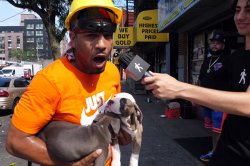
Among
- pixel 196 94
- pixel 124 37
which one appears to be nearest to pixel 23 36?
pixel 124 37

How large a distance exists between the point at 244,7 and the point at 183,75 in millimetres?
10907

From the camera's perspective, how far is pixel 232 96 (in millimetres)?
1927

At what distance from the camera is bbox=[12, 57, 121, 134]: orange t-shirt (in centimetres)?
205

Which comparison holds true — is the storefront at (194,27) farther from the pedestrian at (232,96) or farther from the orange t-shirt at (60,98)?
the orange t-shirt at (60,98)

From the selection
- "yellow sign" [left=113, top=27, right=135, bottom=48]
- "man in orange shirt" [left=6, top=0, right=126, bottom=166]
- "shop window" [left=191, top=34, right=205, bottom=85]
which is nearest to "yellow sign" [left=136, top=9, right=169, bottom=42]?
"shop window" [left=191, top=34, right=205, bottom=85]

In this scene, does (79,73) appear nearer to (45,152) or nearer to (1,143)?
(45,152)

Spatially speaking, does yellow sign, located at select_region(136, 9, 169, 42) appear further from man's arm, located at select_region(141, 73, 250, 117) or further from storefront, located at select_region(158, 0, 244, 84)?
man's arm, located at select_region(141, 73, 250, 117)

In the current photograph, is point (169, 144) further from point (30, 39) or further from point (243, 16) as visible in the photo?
point (30, 39)

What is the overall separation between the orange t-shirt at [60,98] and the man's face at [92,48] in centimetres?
10

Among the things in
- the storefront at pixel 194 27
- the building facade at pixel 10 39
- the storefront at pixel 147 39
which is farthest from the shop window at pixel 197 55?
the building facade at pixel 10 39

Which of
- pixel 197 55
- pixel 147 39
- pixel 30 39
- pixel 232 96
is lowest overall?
pixel 232 96

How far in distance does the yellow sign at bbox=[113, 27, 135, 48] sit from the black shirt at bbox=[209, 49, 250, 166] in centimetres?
1835

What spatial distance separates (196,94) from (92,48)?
2.35ft

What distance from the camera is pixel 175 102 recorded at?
36.7 ft
